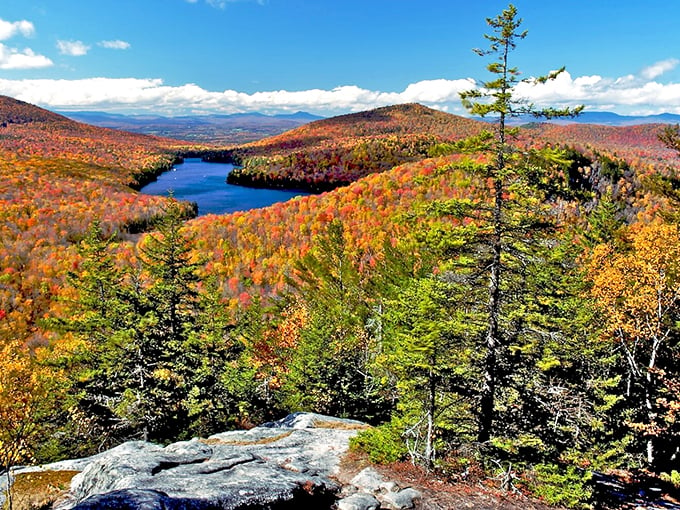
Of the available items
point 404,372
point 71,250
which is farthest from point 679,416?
point 71,250

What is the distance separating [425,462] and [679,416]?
15.9m

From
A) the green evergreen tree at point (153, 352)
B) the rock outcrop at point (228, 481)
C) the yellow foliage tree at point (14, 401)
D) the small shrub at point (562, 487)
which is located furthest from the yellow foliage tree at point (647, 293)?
the yellow foliage tree at point (14, 401)

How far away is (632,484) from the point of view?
18031 millimetres

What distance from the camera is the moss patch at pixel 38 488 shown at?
39.2ft

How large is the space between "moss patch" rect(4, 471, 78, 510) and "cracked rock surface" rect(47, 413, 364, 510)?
1.79 feet

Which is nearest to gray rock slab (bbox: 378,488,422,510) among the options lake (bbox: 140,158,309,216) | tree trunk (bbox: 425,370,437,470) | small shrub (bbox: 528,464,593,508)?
tree trunk (bbox: 425,370,437,470)

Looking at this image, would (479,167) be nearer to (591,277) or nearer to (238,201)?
(591,277)

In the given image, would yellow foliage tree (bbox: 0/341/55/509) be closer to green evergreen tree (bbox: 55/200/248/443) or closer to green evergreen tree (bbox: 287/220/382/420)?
green evergreen tree (bbox: 55/200/248/443)

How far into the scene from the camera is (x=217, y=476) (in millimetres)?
11242

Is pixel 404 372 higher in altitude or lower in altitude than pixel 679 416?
higher

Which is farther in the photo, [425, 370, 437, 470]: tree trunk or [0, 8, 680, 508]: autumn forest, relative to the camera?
[425, 370, 437, 470]: tree trunk

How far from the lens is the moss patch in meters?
12.0

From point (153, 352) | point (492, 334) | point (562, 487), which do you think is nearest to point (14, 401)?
point (153, 352)

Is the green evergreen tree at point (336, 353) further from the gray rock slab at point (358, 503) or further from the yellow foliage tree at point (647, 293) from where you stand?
the yellow foliage tree at point (647, 293)
